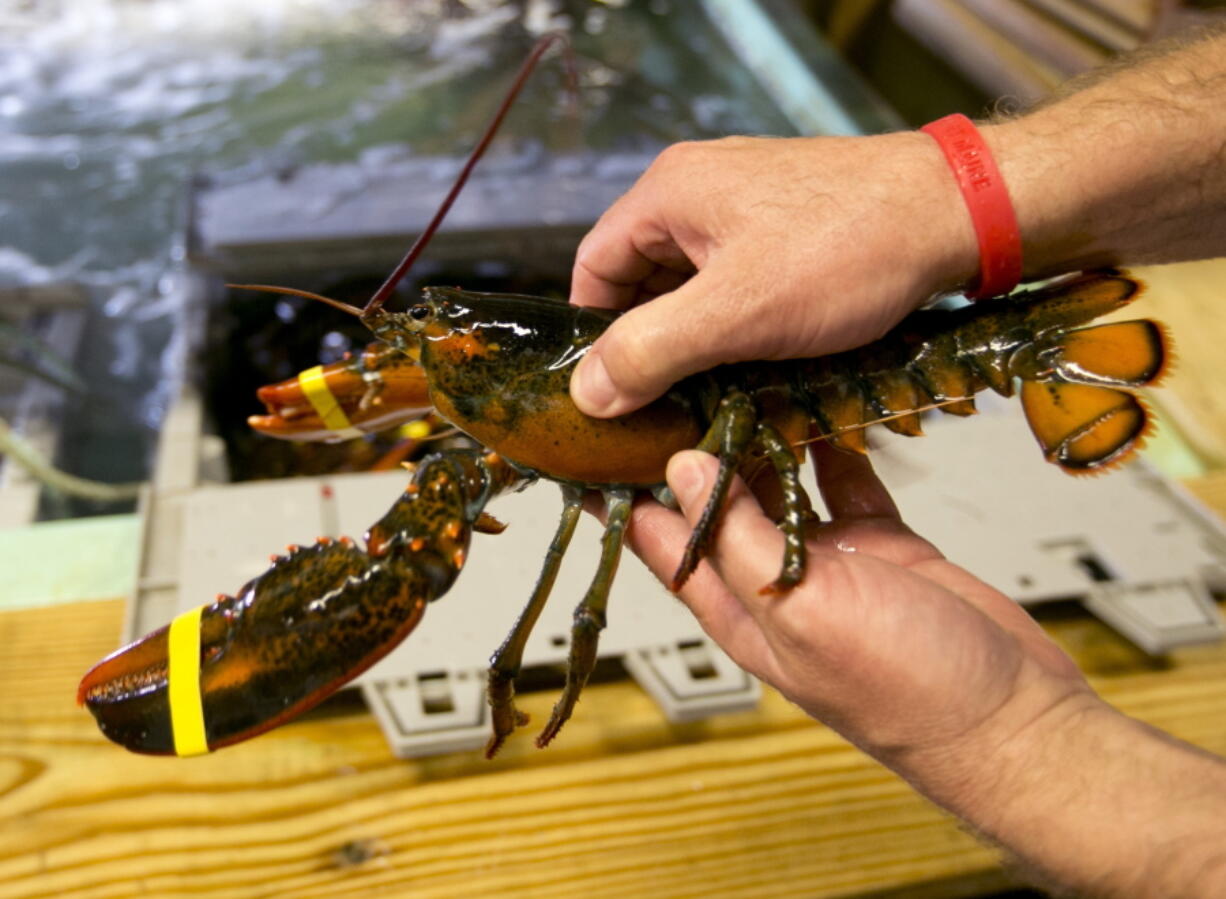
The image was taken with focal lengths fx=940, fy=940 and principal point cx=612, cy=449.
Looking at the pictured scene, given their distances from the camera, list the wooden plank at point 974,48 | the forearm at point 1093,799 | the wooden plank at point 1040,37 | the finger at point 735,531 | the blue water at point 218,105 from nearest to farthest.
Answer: the forearm at point 1093,799
the finger at point 735,531
the blue water at point 218,105
the wooden plank at point 1040,37
the wooden plank at point 974,48

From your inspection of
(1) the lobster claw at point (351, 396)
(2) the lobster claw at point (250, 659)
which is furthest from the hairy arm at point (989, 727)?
(1) the lobster claw at point (351, 396)

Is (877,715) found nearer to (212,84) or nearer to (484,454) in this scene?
(484,454)

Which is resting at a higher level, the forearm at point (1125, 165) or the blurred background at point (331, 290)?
the forearm at point (1125, 165)

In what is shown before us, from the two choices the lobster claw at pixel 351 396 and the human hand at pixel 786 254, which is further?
the lobster claw at pixel 351 396

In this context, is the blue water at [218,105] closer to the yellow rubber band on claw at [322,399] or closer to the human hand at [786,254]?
the yellow rubber band on claw at [322,399]

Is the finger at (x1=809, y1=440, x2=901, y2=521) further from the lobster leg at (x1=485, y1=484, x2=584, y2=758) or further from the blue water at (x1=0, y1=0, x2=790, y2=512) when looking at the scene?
the blue water at (x1=0, y1=0, x2=790, y2=512)

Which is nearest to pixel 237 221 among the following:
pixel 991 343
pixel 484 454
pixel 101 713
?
pixel 484 454

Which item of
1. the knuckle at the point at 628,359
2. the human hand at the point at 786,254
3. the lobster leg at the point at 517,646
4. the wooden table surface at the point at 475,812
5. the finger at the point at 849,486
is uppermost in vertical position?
Result: the human hand at the point at 786,254
